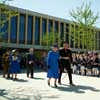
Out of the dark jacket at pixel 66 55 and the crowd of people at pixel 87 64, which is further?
the crowd of people at pixel 87 64

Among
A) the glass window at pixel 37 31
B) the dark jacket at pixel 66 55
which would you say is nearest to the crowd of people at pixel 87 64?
the dark jacket at pixel 66 55

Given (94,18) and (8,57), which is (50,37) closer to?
(94,18)

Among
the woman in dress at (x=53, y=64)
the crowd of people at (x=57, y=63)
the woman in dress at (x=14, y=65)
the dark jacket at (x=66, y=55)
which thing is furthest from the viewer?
the woman in dress at (x=14, y=65)

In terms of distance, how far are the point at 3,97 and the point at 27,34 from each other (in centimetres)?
3634

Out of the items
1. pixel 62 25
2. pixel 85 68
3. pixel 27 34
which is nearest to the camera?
pixel 85 68

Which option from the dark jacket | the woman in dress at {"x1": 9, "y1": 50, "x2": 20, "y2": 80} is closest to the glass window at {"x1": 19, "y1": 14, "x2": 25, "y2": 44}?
the woman in dress at {"x1": 9, "y1": 50, "x2": 20, "y2": 80}

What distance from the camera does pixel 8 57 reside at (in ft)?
50.8

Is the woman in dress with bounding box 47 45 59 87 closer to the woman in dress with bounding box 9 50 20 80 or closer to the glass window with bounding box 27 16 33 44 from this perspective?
the woman in dress with bounding box 9 50 20 80

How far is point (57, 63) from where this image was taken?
11.9 metres

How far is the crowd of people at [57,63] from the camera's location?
11758 mm

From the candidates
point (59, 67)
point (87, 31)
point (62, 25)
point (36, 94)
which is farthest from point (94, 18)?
point (62, 25)

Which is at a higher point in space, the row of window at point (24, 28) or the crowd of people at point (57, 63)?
the row of window at point (24, 28)

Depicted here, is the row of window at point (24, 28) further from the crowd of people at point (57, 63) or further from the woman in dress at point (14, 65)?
the woman in dress at point (14, 65)

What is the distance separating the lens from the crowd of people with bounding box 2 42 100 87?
38.6 ft
